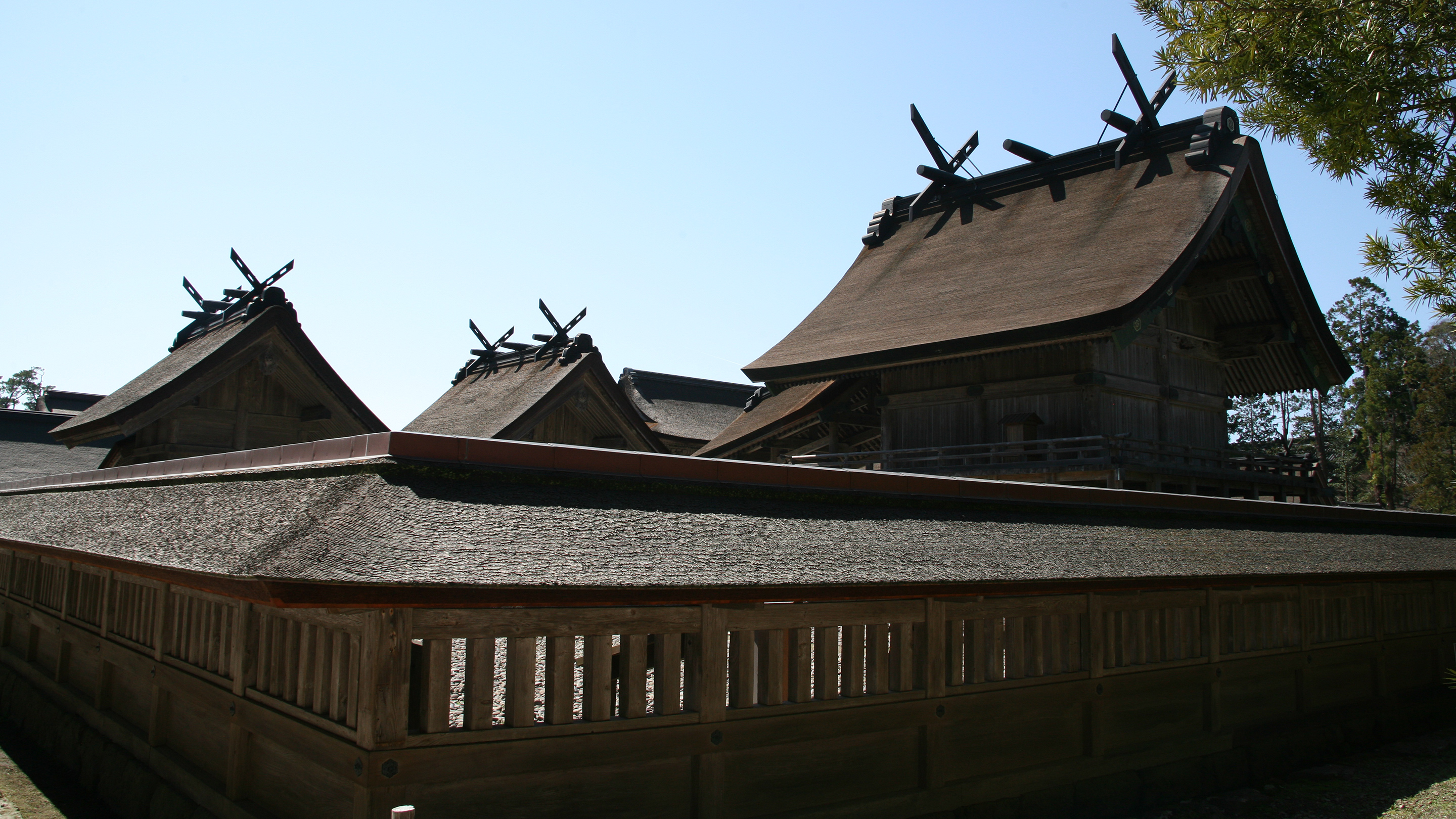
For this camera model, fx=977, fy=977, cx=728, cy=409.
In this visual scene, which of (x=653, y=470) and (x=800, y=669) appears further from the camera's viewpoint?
(x=653, y=470)

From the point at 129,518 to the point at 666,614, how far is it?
430 cm

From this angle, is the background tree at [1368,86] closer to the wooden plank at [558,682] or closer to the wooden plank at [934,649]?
the wooden plank at [934,649]

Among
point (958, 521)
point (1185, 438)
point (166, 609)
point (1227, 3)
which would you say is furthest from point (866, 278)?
point (166, 609)

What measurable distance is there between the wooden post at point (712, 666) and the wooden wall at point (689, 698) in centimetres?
1

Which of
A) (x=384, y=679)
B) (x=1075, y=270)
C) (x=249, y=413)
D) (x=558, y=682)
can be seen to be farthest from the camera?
(x=1075, y=270)

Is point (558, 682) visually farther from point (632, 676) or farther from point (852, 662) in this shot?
point (852, 662)

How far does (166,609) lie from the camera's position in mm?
7215

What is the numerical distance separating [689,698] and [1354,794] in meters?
6.69

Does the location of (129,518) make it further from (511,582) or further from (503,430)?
(503,430)

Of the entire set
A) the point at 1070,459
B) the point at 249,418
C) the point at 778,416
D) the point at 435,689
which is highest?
the point at 778,416

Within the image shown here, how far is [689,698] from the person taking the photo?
556cm

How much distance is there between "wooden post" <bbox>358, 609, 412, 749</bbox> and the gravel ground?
602 centimetres

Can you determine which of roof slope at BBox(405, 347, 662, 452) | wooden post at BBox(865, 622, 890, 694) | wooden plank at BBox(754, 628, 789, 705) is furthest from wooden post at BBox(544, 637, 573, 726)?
roof slope at BBox(405, 347, 662, 452)

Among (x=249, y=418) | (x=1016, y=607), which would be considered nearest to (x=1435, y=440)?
(x=1016, y=607)
